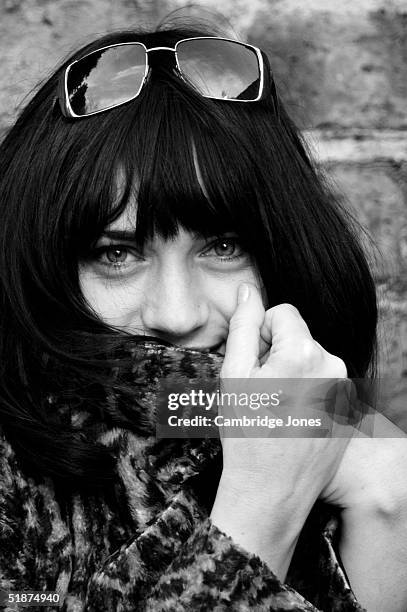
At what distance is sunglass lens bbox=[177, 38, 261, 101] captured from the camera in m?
1.72

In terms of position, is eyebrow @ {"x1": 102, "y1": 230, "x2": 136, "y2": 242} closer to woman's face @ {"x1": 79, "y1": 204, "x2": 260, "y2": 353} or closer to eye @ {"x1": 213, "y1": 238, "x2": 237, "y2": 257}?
woman's face @ {"x1": 79, "y1": 204, "x2": 260, "y2": 353}

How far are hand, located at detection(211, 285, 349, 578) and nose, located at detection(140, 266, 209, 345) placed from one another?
0.10 m

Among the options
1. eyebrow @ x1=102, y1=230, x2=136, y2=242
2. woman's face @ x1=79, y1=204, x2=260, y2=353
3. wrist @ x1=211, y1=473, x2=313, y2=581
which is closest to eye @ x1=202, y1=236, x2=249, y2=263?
woman's face @ x1=79, y1=204, x2=260, y2=353

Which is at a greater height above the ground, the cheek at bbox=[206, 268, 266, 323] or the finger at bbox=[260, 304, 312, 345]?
the cheek at bbox=[206, 268, 266, 323]

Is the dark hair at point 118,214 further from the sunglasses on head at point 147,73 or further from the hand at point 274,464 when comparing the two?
the hand at point 274,464

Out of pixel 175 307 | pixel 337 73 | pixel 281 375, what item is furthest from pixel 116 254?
pixel 337 73

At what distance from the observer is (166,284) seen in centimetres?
160

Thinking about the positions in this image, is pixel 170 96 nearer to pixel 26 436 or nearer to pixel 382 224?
pixel 26 436

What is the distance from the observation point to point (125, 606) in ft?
4.42

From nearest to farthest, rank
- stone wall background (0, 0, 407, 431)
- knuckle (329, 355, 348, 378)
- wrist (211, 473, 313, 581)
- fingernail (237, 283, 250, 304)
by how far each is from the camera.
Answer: wrist (211, 473, 313, 581), knuckle (329, 355, 348, 378), fingernail (237, 283, 250, 304), stone wall background (0, 0, 407, 431)

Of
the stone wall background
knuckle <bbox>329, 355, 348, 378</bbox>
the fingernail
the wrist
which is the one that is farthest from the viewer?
the stone wall background

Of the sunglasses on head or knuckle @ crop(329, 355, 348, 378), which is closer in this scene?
knuckle @ crop(329, 355, 348, 378)

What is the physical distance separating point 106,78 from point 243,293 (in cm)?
52

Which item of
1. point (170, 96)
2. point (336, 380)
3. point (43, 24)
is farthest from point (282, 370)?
point (43, 24)
